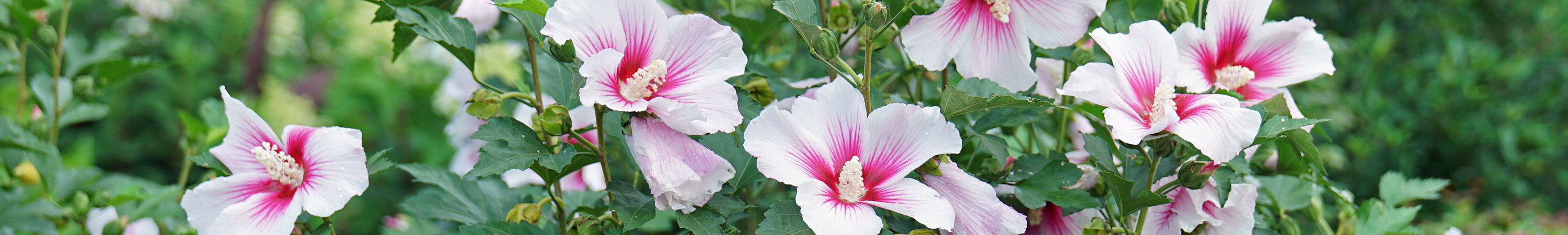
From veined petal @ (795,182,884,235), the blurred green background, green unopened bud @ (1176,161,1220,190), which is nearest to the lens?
veined petal @ (795,182,884,235)

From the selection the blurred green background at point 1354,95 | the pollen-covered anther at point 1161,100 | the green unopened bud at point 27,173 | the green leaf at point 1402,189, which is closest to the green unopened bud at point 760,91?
the pollen-covered anther at point 1161,100

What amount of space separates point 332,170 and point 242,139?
0.08 metres

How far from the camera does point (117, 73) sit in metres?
1.00

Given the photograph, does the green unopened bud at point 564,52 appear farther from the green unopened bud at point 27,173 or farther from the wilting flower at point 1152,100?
the green unopened bud at point 27,173

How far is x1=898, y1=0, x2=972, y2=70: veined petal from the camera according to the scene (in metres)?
0.66

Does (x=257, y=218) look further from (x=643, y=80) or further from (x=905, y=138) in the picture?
(x=905, y=138)

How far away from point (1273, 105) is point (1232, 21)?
0.21ft

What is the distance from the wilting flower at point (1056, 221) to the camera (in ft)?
2.38

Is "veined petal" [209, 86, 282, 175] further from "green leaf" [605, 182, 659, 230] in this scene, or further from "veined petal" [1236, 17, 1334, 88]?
"veined petal" [1236, 17, 1334, 88]

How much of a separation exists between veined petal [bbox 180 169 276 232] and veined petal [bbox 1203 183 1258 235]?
2.00ft

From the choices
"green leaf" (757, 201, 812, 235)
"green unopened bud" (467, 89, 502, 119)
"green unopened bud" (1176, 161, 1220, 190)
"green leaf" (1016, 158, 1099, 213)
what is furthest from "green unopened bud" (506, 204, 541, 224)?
"green unopened bud" (1176, 161, 1220, 190)

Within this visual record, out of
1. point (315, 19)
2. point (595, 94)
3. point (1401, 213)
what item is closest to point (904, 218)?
point (595, 94)

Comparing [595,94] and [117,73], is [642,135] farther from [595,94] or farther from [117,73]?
[117,73]

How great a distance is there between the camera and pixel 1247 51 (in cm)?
70
